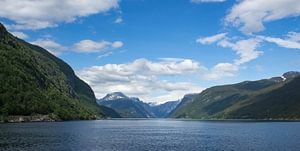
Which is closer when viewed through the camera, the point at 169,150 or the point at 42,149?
the point at 42,149

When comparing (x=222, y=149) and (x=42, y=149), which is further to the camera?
(x=222, y=149)

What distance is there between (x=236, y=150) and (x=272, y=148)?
38.8 ft

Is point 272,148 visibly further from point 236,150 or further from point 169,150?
point 169,150

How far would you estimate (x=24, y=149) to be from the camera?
99625mm

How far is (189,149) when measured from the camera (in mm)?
109562

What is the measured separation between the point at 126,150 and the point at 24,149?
2557 cm

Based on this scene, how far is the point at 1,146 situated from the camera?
337 ft

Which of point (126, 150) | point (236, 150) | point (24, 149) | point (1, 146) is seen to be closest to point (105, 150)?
point (126, 150)

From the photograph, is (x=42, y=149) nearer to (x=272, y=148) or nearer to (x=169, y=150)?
(x=169, y=150)

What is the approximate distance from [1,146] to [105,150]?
2650cm

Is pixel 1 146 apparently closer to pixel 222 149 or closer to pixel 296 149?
pixel 222 149

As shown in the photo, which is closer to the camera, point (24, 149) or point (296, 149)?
point (24, 149)

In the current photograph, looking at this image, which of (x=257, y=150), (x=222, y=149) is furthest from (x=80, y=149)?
(x=257, y=150)

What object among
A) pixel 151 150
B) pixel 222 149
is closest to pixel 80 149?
pixel 151 150
